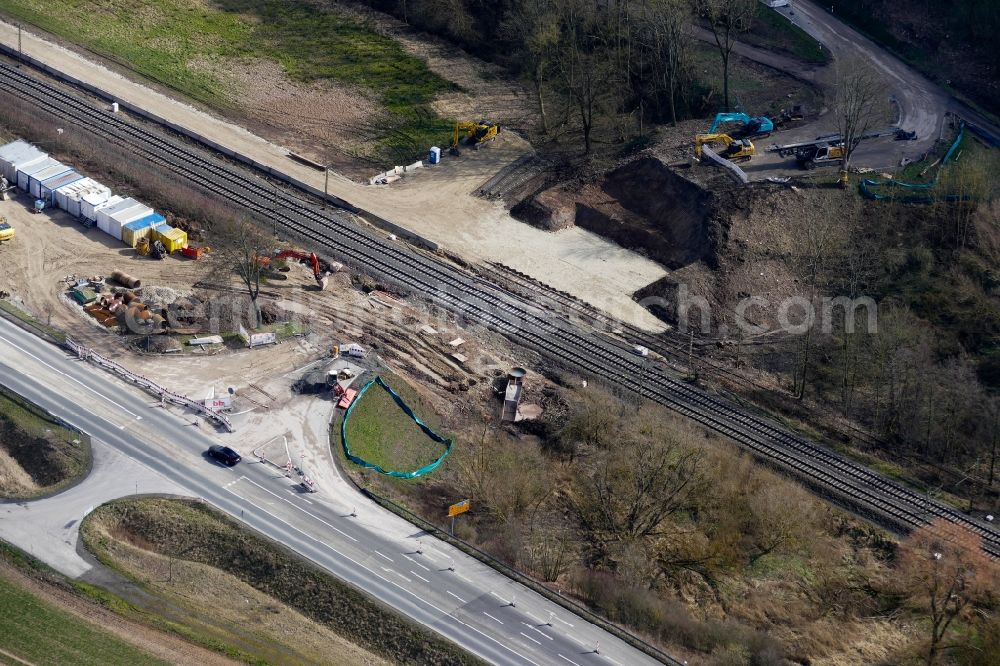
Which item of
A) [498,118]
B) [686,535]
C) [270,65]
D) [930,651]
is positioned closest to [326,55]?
[270,65]

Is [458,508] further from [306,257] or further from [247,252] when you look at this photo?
[306,257]

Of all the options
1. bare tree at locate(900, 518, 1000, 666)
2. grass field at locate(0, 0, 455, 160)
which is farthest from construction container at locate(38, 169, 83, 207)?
bare tree at locate(900, 518, 1000, 666)

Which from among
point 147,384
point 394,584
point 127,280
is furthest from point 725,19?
point 394,584

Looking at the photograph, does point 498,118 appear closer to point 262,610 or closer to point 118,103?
point 118,103

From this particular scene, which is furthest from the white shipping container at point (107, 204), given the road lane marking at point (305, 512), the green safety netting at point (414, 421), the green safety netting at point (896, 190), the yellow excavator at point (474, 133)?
the green safety netting at point (896, 190)

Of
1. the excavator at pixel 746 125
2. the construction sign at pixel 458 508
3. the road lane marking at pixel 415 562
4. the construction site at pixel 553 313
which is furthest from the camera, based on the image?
the excavator at pixel 746 125

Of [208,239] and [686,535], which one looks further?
[208,239]

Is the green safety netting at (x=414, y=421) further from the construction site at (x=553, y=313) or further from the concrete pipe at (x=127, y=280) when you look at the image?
the concrete pipe at (x=127, y=280)
